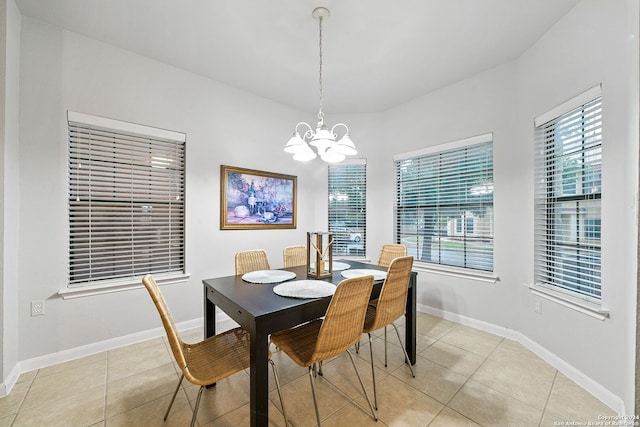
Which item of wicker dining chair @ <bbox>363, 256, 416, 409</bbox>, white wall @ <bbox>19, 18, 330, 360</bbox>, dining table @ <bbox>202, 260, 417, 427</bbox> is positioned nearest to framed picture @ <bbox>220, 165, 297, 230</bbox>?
white wall @ <bbox>19, 18, 330, 360</bbox>

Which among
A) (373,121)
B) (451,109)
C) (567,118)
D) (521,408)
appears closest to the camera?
(521,408)

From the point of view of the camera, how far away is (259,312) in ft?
4.59

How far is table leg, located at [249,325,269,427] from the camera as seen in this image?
4.31ft

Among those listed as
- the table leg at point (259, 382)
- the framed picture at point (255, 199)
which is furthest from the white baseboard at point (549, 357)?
the framed picture at point (255, 199)

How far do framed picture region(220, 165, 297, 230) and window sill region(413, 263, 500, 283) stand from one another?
1.94 m

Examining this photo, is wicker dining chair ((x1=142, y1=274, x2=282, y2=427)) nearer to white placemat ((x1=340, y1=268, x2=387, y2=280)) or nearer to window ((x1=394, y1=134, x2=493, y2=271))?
white placemat ((x1=340, y1=268, x2=387, y2=280))

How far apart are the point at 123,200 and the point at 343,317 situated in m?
2.51

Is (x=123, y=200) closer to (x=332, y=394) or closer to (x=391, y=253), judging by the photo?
(x=332, y=394)

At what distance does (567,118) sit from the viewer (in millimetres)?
2242

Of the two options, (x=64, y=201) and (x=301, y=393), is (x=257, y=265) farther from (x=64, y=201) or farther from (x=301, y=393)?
(x=64, y=201)

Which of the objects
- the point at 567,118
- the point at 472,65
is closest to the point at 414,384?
the point at 567,118

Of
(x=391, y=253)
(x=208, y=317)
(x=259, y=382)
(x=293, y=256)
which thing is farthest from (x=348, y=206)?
(x=259, y=382)

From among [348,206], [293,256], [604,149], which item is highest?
[604,149]

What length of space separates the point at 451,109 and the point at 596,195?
5.85 ft
